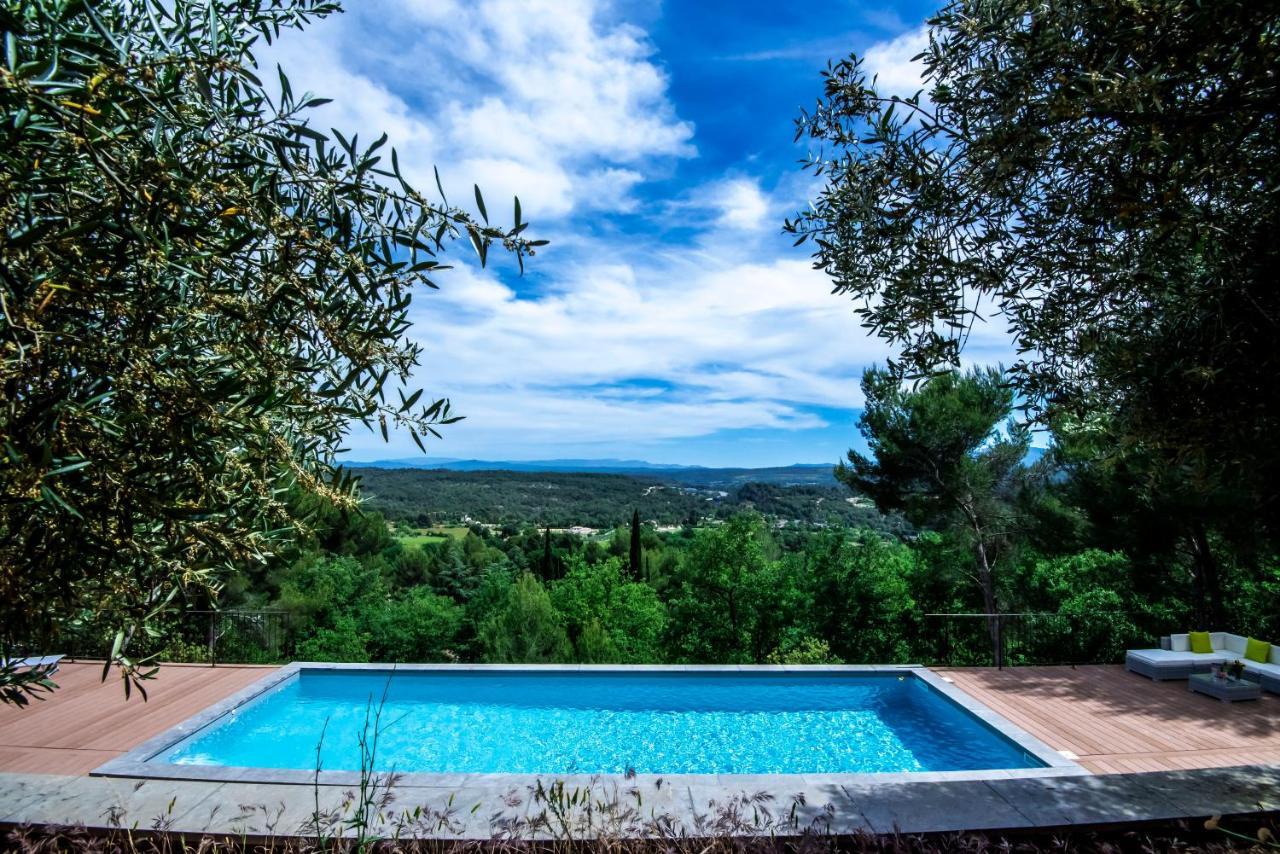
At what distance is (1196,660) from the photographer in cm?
895

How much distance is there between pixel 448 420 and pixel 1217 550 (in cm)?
1364

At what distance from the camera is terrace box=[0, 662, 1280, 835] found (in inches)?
168

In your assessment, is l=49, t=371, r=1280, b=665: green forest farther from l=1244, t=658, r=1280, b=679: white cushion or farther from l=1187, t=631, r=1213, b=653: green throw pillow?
l=1244, t=658, r=1280, b=679: white cushion

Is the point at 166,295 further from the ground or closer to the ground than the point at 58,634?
further from the ground

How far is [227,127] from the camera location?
1568mm

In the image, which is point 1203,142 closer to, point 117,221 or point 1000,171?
point 1000,171

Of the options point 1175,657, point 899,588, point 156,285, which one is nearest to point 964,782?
point 156,285

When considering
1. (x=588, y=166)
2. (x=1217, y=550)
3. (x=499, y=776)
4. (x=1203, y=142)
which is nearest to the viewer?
(x=1203, y=142)

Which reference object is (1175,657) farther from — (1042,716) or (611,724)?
(611,724)

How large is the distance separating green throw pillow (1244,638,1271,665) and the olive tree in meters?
11.6

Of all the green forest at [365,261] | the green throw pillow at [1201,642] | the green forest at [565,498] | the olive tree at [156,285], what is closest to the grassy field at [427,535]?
the green forest at [565,498]

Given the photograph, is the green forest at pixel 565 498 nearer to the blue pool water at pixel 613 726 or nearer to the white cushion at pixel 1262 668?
the blue pool water at pixel 613 726

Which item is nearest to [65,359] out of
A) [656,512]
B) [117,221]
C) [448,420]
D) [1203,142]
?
[117,221]

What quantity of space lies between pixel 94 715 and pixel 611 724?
613cm
